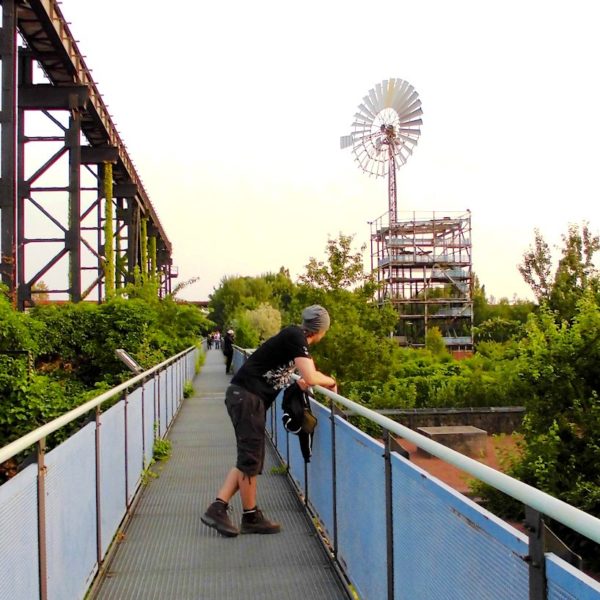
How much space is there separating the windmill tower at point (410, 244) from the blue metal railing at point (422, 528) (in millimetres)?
55858

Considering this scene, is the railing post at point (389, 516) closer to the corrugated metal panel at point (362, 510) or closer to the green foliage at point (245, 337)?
the corrugated metal panel at point (362, 510)

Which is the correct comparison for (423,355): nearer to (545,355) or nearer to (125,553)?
(545,355)

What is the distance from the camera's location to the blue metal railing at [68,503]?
277cm

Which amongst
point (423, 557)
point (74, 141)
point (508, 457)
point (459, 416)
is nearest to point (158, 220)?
point (74, 141)

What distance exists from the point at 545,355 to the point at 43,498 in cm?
529

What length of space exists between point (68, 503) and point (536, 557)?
2670 millimetres

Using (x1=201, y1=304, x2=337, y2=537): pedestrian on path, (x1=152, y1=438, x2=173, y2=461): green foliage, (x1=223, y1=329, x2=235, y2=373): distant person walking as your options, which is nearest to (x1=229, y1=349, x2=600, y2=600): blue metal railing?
(x1=201, y1=304, x2=337, y2=537): pedestrian on path

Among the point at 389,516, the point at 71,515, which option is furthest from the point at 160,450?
the point at 389,516

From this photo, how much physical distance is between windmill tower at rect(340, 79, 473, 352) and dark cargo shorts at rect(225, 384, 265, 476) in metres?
55.3

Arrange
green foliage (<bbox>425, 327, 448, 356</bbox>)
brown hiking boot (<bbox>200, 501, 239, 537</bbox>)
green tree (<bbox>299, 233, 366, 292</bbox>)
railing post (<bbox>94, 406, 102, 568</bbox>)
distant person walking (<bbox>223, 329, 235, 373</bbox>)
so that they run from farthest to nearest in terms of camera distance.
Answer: green foliage (<bbox>425, 327, 448, 356</bbox>) < distant person walking (<bbox>223, 329, 235, 373</bbox>) < green tree (<bbox>299, 233, 366, 292</bbox>) < brown hiking boot (<bbox>200, 501, 239, 537</bbox>) < railing post (<bbox>94, 406, 102, 568</bbox>)

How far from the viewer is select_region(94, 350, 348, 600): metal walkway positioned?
4.42 m

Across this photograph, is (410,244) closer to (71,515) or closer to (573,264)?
(573,264)

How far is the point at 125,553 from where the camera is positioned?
523 centimetres

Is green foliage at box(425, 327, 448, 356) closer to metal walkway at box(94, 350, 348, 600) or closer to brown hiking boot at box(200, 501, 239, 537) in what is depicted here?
metal walkway at box(94, 350, 348, 600)
